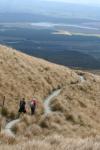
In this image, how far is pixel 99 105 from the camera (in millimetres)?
52562

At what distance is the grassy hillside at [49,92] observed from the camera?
3950cm

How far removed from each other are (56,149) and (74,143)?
5.83 feet

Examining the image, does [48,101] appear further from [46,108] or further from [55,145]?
[55,145]

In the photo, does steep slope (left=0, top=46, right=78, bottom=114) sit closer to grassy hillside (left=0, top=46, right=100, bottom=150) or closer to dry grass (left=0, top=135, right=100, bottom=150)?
grassy hillside (left=0, top=46, right=100, bottom=150)

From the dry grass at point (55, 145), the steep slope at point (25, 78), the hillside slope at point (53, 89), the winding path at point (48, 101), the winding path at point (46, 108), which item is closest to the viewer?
the dry grass at point (55, 145)

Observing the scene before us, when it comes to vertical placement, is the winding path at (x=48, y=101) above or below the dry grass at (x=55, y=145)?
below

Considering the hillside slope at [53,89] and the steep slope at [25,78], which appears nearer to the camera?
the hillside slope at [53,89]

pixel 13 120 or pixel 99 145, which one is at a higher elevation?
pixel 99 145

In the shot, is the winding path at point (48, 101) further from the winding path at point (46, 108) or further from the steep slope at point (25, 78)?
the steep slope at point (25, 78)

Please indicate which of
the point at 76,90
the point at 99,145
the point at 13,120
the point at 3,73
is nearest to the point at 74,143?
the point at 99,145

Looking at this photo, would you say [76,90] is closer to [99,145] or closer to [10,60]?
[10,60]

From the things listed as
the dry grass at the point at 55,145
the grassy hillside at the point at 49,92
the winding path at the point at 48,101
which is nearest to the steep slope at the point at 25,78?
the grassy hillside at the point at 49,92

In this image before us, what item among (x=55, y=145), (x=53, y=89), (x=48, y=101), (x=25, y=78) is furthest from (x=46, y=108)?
(x=55, y=145)

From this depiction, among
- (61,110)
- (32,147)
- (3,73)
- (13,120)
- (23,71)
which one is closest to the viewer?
(32,147)
